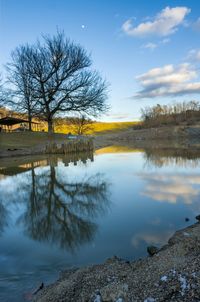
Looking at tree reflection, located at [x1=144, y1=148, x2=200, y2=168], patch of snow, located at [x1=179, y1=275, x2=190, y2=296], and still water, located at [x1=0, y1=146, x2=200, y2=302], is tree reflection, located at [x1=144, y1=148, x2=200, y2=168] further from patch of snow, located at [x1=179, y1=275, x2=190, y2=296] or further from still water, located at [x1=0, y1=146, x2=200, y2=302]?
patch of snow, located at [x1=179, y1=275, x2=190, y2=296]

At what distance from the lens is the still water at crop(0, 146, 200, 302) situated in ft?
15.9

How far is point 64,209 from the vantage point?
27.1ft

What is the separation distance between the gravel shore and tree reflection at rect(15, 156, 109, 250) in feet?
5.39

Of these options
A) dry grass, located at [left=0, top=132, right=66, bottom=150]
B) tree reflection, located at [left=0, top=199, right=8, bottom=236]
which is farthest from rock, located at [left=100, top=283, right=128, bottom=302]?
dry grass, located at [left=0, top=132, right=66, bottom=150]

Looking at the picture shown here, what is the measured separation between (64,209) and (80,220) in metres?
1.27

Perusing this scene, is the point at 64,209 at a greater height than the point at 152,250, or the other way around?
the point at 152,250

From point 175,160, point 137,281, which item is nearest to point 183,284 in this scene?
point 137,281

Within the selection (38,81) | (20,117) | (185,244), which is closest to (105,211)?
(185,244)

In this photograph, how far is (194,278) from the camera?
10.6 ft

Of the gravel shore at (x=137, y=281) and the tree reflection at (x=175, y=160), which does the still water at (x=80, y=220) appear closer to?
the gravel shore at (x=137, y=281)

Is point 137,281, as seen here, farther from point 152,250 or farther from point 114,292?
point 152,250

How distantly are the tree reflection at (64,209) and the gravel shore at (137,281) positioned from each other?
164 cm

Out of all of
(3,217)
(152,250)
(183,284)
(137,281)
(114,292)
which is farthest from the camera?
(3,217)

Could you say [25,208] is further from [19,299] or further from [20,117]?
[20,117]
